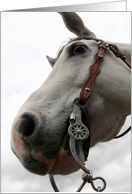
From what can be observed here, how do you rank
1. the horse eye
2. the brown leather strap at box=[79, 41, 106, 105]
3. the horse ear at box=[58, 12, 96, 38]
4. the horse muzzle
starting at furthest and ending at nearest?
the horse ear at box=[58, 12, 96, 38]
the horse eye
the brown leather strap at box=[79, 41, 106, 105]
the horse muzzle

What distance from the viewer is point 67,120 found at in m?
1.33

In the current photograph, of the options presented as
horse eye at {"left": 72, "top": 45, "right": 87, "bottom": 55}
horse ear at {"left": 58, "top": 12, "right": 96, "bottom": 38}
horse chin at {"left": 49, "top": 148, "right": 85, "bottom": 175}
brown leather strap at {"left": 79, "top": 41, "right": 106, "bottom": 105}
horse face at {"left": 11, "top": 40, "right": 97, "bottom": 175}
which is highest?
horse ear at {"left": 58, "top": 12, "right": 96, "bottom": 38}

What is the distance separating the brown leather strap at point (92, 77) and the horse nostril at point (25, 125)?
1.48 feet

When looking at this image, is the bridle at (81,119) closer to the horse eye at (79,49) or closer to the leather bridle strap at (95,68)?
A: the leather bridle strap at (95,68)

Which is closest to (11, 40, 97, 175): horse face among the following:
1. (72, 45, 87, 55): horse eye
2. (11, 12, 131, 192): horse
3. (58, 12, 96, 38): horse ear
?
(11, 12, 131, 192): horse

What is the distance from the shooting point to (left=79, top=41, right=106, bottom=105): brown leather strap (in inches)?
56.3

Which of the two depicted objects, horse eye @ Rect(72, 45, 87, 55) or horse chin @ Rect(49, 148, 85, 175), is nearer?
Result: horse chin @ Rect(49, 148, 85, 175)

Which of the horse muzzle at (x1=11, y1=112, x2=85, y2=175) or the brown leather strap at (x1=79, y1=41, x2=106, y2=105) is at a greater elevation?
the brown leather strap at (x1=79, y1=41, x2=106, y2=105)

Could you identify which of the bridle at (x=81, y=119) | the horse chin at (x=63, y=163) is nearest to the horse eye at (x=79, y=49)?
the bridle at (x=81, y=119)

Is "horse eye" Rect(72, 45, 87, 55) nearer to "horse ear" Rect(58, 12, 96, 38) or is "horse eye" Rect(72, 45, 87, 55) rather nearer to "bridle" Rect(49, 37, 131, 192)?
"bridle" Rect(49, 37, 131, 192)

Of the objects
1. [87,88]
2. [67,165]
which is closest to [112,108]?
[87,88]

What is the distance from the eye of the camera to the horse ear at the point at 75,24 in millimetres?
2180

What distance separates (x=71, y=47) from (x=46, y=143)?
1.12 meters

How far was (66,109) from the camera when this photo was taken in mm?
1363
